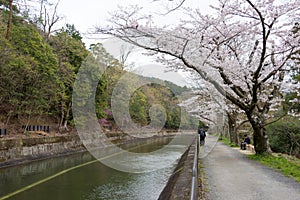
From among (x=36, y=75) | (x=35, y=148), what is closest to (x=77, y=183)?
(x=35, y=148)

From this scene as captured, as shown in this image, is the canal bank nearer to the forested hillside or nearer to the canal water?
the canal water

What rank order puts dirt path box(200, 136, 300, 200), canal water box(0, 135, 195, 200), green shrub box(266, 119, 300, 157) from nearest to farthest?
dirt path box(200, 136, 300, 200) < canal water box(0, 135, 195, 200) < green shrub box(266, 119, 300, 157)

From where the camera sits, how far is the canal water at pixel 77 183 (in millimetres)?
8461

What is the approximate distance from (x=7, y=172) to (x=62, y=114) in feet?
34.9

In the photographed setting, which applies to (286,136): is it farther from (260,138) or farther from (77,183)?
(77,183)

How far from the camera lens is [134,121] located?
36.9 meters

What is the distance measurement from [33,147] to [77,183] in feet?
21.2

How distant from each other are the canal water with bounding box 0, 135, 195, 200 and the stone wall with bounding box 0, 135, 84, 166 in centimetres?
67

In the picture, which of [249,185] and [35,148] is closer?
[249,185]

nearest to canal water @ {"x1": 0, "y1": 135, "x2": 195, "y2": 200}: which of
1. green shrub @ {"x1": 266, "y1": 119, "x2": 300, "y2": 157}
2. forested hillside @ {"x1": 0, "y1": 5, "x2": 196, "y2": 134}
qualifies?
forested hillside @ {"x1": 0, "y1": 5, "x2": 196, "y2": 134}

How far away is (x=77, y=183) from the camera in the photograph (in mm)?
10070

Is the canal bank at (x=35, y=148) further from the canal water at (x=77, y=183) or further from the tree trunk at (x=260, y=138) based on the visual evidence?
the tree trunk at (x=260, y=138)

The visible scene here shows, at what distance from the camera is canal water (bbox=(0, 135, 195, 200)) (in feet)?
27.8

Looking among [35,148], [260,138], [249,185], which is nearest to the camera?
[249,185]
